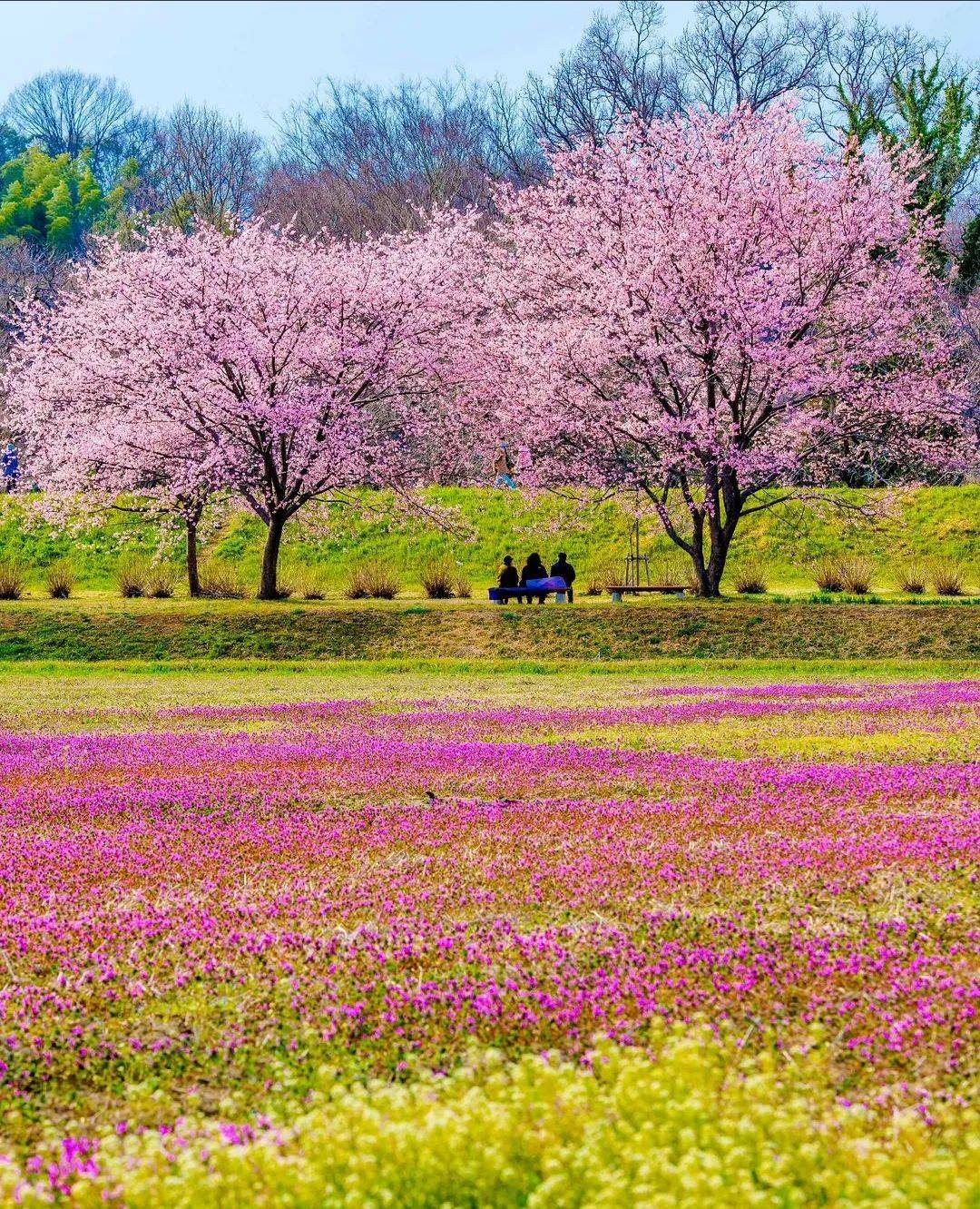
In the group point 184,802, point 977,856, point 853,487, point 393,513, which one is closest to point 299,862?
point 184,802

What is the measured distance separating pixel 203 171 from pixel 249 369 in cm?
6506

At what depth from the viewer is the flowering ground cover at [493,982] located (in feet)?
13.4

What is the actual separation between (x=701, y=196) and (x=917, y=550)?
17762 mm

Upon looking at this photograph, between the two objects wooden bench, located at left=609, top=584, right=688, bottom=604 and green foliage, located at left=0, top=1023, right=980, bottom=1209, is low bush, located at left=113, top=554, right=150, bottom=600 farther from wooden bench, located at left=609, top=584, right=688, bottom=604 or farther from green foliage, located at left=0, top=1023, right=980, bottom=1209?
green foliage, located at left=0, top=1023, right=980, bottom=1209

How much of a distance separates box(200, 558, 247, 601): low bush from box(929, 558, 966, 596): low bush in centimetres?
2343

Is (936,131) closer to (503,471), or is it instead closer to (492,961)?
(503,471)

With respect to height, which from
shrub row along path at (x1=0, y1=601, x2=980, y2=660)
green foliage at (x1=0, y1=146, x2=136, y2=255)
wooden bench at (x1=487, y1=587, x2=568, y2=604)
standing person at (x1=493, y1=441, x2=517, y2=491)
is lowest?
shrub row along path at (x1=0, y1=601, x2=980, y2=660)

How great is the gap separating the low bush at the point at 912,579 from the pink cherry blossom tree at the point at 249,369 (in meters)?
17.8

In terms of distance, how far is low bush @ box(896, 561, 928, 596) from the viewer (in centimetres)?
4228

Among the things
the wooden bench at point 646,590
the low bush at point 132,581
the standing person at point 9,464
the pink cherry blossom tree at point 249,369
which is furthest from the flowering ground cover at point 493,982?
the standing person at point 9,464

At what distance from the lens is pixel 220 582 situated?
44.9 metres

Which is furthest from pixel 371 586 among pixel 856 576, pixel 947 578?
pixel 947 578

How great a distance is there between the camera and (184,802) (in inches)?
456

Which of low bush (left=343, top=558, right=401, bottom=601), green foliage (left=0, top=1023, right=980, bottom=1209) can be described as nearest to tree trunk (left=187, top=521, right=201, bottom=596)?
low bush (left=343, top=558, right=401, bottom=601)
